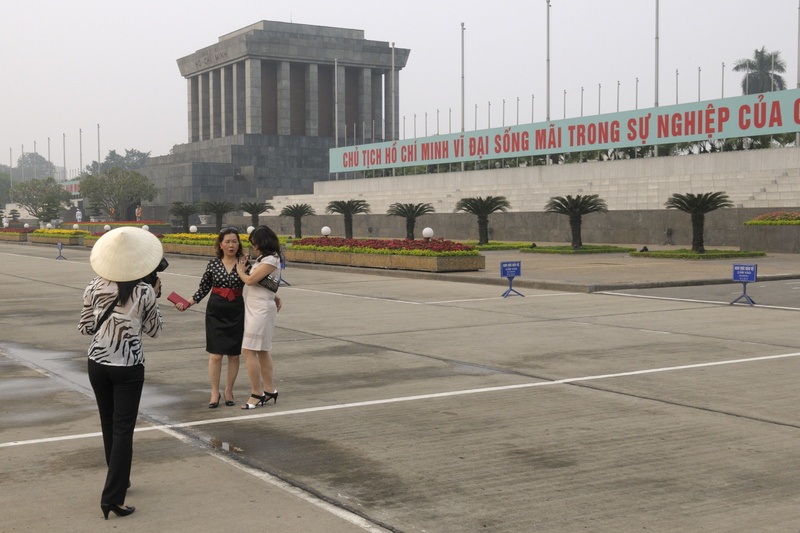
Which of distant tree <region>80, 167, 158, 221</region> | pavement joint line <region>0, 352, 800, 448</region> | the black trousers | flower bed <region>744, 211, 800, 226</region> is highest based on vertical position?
distant tree <region>80, 167, 158, 221</region>

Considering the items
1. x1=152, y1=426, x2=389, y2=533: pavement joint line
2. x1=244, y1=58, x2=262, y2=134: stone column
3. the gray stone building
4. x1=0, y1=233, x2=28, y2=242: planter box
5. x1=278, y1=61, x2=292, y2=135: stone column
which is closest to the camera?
x1=152, y1=426, x2=389, y2=533: pavement joint line

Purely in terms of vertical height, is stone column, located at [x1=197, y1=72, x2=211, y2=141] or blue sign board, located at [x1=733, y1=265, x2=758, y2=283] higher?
stone column, located at [x1=197, y1=72, x2=211, y2=141]

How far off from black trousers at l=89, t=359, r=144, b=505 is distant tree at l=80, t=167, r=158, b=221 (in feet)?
270

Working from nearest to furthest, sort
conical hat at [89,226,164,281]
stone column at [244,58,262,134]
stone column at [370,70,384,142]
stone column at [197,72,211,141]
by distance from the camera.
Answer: conical hat at [89,226,164,281] < stone column at [244,58,262,134] < stone column at [370,70,384,142] < stone column at [197,72,211,141]

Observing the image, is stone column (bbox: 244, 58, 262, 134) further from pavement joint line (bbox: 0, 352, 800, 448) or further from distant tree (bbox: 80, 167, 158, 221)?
pavement joint line (bbox: 0, 352, 800, 448)

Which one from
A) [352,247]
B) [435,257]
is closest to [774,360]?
[435,257]

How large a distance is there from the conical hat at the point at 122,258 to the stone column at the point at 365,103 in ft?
325

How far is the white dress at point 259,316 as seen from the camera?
8.98m

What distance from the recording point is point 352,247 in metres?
30.3

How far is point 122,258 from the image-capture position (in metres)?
5.96

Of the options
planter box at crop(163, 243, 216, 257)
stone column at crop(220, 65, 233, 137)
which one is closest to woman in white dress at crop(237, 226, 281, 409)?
planter box at crop(163, 243, 216, 257)

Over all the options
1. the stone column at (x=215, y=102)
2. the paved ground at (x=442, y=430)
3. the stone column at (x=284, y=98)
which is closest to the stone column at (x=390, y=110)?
the stone column at (x=284, y=98)

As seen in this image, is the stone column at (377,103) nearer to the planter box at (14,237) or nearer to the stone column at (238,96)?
the stone column at (238,96)

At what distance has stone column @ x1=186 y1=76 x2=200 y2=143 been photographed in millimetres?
113562
